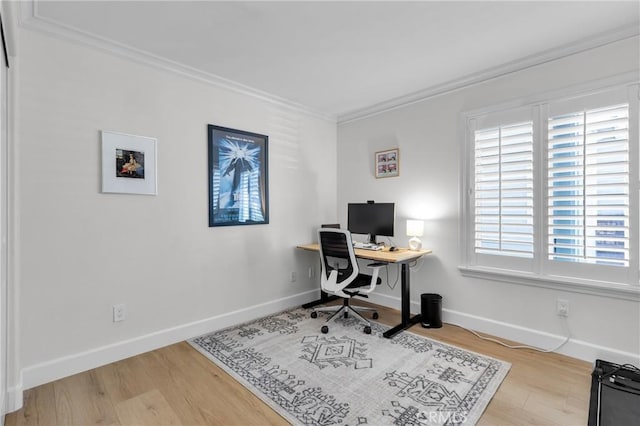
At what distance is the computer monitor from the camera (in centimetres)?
351

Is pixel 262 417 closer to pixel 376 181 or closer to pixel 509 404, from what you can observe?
pixel 509 404

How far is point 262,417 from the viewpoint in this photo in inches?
71.8

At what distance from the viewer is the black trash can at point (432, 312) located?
3.12m

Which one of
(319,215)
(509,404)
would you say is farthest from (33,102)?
(509,404)

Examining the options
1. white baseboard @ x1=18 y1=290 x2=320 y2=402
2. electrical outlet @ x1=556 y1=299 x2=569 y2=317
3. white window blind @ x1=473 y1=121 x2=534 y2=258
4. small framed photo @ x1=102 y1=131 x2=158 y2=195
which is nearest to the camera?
white baseboard @ x1=18 y1=290 x2=320 y2=402

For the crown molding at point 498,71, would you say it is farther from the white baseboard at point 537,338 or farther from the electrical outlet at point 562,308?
the white baseboard at point 537,338

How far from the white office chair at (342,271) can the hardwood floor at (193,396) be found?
1.15 meters

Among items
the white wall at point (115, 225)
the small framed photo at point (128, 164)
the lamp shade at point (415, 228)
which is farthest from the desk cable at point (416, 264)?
the small framed photo at point (128, 164)

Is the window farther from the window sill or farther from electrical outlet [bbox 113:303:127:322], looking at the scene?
electrical outlet [bbox 113:303:127:322]

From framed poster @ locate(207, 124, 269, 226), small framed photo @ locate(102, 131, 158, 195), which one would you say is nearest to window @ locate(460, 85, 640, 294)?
framed poster @ locate(207, 124, 269, 226)

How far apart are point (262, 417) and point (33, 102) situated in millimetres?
2505

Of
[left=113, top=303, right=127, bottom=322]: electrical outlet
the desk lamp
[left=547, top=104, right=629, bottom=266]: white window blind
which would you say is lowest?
[left=113, top=303, right=127, bottom=322]: electrical outlet

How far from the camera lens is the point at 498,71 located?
285 cm

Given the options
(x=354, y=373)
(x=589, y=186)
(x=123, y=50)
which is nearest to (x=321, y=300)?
(x=354, y=373)
